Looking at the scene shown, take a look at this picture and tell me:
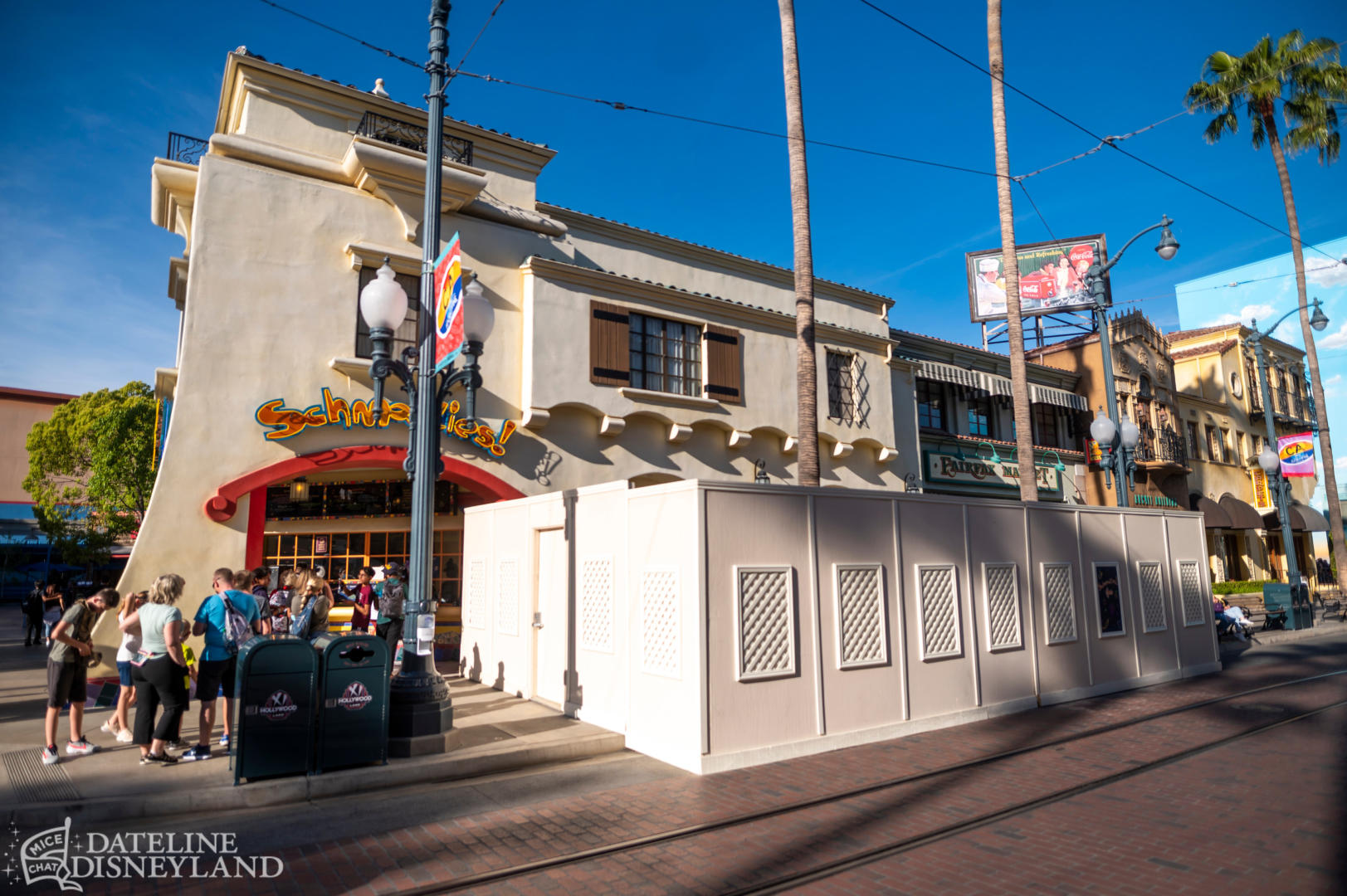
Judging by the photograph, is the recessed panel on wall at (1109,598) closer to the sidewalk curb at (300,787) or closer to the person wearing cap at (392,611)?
the sidewalk curb at (300,787)

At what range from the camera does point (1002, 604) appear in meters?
10.9

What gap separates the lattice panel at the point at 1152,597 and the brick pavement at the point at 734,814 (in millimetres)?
3576

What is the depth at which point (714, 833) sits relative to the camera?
237 inches

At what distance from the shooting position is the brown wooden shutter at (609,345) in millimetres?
15258

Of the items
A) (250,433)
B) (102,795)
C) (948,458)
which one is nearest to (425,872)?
(102,795)

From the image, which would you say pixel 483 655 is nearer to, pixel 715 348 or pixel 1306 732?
pixel 715 348

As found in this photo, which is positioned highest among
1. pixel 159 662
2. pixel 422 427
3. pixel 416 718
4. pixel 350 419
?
pixel 350 419

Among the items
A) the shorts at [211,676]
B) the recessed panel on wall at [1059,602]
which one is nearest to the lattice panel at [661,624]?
the shorts at [211,676]

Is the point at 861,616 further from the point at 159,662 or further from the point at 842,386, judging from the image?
the point at 842,386

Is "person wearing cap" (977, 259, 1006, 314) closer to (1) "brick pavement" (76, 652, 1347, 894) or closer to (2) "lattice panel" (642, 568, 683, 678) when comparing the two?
(1) "brick pavement" (76, 652, 1347, 894)

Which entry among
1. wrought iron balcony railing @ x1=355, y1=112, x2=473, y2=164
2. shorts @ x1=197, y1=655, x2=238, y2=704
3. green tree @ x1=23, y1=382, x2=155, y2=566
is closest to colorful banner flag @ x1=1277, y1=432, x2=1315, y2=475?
wrought iron balcony railing @ x1=355, y1=112, x2=473, y2=164

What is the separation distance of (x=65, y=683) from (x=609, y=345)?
1016cm

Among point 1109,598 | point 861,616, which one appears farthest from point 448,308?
point 1109,598

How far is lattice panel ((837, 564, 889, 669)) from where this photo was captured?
9.12 metres
